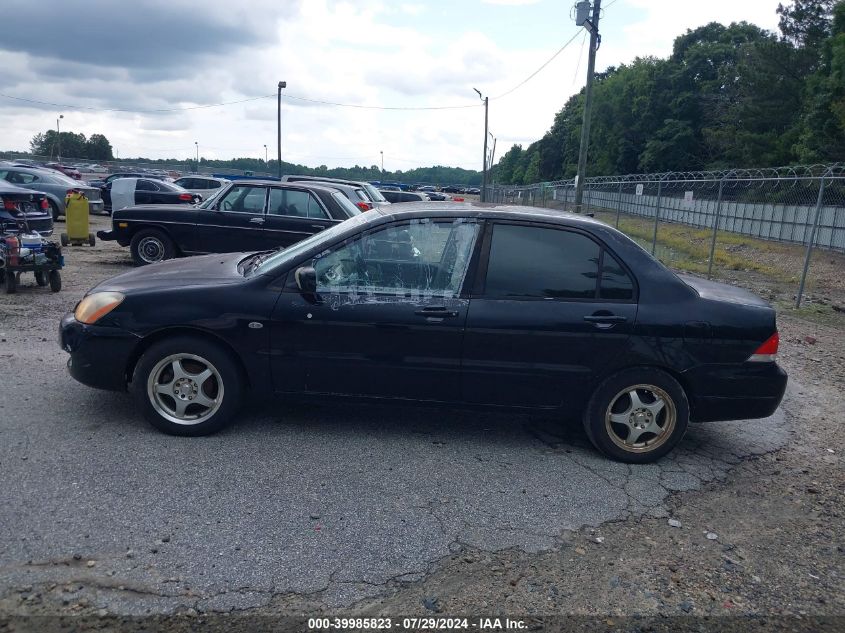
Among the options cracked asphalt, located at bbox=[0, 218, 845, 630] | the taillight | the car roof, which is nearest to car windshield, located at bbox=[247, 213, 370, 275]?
the car roof

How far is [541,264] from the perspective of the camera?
487cm

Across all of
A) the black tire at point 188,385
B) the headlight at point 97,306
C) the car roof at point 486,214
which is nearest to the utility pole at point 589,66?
the car roof at point 486,214

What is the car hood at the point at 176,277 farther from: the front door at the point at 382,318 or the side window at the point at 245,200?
the side window at the point at 245,200

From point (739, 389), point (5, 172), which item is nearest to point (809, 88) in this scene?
point (5, 172)

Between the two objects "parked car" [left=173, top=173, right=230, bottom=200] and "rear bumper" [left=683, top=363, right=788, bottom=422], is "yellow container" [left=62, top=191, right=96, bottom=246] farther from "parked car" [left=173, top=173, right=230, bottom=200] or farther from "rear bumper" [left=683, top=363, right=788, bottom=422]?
"rear bumper" [left=683, top=363, right=788, bottom=422]

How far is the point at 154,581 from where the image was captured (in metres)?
3.23

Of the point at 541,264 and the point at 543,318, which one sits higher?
the point at 541,264

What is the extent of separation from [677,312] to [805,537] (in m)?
1.54

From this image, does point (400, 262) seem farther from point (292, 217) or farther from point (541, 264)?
point (292, 217)

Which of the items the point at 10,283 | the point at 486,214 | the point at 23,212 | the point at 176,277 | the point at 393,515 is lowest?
the point at 393,515

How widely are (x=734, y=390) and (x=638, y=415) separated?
2.18 feet

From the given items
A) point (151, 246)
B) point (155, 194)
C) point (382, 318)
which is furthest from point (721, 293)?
point (155, 194)

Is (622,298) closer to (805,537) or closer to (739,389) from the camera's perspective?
(739,389)

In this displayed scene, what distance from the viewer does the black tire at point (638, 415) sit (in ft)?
15.7
